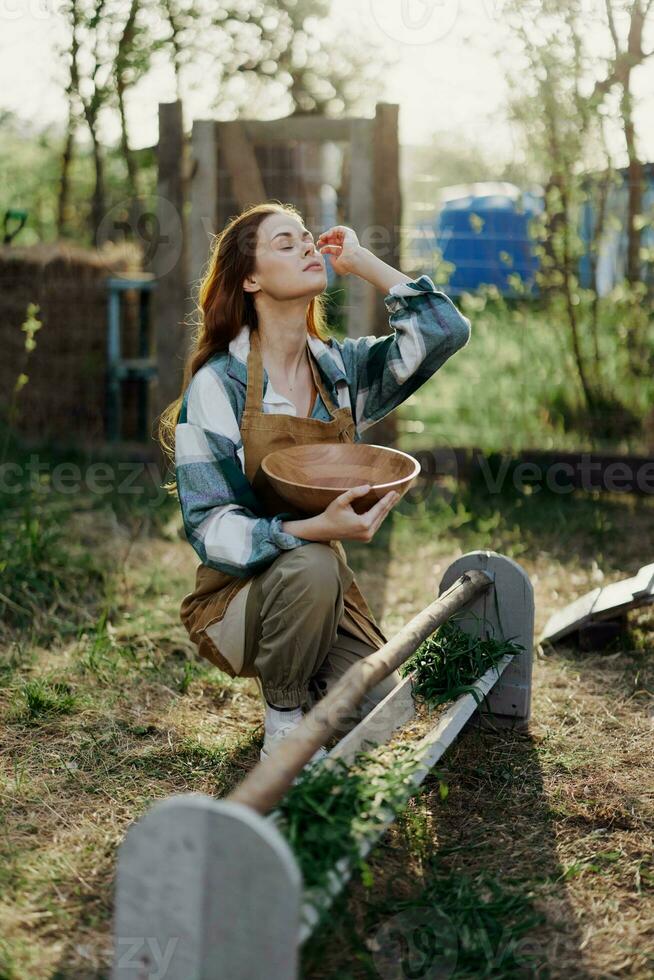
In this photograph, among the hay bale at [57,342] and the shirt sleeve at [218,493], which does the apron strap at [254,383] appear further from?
the hay bale at [57,342]

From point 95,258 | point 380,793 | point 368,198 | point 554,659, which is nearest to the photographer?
point 380,793

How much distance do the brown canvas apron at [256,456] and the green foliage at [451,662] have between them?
166 millimetres

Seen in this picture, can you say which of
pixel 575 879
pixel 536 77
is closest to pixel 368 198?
pixel 536 77

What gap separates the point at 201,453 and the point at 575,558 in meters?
2.58

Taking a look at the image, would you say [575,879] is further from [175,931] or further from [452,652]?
[175,931]

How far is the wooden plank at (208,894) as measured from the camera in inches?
57.2

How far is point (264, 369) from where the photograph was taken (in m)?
2.72

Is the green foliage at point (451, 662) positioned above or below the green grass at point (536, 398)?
below

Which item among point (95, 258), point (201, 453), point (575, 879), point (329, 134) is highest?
point (329, 134)

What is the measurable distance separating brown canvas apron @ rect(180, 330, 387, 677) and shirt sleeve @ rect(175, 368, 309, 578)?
32 mm

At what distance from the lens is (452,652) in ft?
8.91
